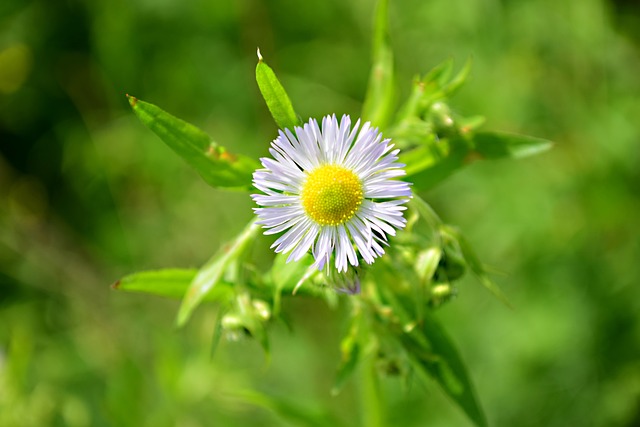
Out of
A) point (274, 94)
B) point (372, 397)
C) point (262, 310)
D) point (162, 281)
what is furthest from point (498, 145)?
point (162, 281)

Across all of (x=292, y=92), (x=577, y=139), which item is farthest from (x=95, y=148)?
(x=577, y=139)

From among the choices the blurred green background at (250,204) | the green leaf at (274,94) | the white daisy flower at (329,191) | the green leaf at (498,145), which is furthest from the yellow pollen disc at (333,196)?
the blurred green background at (250,204)

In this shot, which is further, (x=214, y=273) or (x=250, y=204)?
(x=250, y=204)

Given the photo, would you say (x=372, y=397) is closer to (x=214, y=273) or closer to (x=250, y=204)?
(x=214, y=273)

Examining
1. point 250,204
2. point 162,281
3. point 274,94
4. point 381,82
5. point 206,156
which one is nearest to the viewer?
point 274,94

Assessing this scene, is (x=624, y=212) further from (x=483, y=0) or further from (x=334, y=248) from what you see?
(x=334, y=248)
